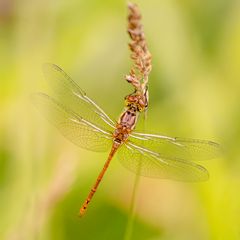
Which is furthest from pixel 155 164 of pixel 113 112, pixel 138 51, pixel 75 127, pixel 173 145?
pixel 113 112

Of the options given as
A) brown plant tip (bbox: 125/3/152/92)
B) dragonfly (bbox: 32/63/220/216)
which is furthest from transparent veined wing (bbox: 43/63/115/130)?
brown plant tip (bbox: 125/3/152/92)

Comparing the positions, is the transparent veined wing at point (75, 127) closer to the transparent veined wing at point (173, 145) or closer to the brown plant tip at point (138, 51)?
the transparent veined wing at point (173, 145)

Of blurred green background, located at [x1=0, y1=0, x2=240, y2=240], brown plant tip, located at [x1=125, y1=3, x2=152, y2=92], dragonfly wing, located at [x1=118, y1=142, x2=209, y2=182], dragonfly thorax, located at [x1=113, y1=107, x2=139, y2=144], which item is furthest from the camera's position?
blurred green background, located at [x1=0, y1=0, x2=240, y2=240]

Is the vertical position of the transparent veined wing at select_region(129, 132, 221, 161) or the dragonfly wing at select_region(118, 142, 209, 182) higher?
the transparent veined wing at select_region(129, 132, 221, 161)

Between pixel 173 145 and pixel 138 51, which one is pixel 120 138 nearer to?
pixel 173 145

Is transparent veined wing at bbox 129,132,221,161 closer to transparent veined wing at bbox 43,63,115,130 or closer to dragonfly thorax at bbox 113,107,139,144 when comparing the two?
dragonfly thorax at bbox 113,107,139,144

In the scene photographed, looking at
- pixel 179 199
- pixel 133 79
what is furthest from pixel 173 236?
pixel 133 79
